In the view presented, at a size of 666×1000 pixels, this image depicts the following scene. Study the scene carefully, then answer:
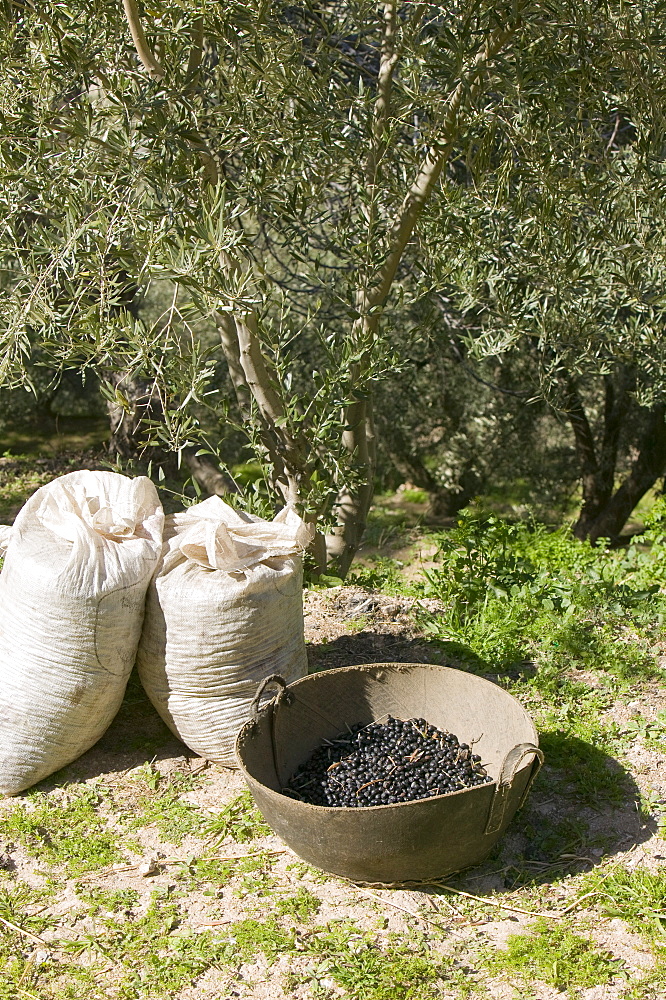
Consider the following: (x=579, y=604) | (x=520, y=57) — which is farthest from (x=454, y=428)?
(x=520, y=57)

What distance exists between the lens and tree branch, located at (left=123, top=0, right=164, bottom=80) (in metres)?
3.67

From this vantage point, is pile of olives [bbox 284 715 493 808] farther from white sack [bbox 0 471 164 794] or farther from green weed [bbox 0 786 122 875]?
white sack [bbox 0 471 164 794]

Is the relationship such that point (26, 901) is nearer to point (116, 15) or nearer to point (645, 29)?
point (116, 15)

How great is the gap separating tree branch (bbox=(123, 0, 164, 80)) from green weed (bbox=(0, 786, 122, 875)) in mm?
Answer: 2961

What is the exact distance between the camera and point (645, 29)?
152 inches

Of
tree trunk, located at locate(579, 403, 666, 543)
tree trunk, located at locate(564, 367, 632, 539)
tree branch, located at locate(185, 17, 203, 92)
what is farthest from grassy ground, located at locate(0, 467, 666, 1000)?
tree trunk, located at locate(579, 403, 666, 543)

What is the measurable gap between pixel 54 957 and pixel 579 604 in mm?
3002

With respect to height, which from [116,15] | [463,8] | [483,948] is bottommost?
[483,948]

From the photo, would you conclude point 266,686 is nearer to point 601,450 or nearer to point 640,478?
point 640,478

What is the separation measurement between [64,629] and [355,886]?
1398mm

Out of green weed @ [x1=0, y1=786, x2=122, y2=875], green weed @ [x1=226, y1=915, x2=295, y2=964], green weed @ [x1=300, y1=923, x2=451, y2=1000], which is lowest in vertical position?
green weed @ [x1=0, y1=786, x2=122, y2=875]

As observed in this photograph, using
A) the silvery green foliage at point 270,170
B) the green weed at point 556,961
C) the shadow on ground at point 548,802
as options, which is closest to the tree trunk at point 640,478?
the silvery green foliage at point 270,170

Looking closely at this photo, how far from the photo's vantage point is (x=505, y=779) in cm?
298

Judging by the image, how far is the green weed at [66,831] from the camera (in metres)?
3.30
